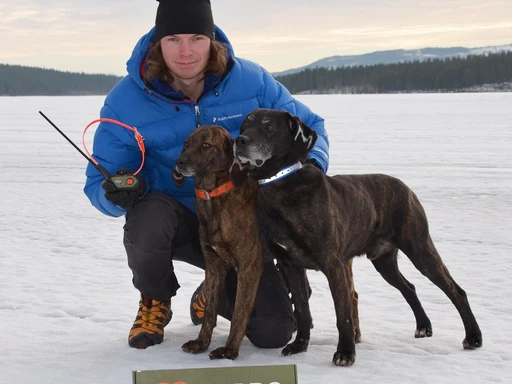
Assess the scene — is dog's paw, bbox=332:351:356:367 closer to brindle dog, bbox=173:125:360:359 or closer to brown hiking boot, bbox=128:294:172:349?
brindle dog, bbox=173:125:360:359

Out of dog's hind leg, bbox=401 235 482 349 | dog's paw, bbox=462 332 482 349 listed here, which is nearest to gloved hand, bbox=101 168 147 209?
dog's hind leg, bbox=401 235 482 349

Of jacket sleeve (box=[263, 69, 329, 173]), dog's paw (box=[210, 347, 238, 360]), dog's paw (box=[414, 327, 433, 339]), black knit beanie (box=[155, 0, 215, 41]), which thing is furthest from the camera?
jacket sleeve (box=[263, 69, 329, 173])

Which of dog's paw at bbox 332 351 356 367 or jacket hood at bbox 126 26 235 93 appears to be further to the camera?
jacket hood at bbox 126 26 235 93

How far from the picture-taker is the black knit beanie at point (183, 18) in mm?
3842

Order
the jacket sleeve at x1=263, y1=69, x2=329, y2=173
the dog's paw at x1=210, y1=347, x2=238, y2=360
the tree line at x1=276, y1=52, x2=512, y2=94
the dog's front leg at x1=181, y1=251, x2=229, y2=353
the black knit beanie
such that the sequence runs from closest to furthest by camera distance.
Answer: the dog's paw at x1=210, y1=347, x2=238, y2=360, the dog's front leg at x1=181, y1=251, x2=229, y2=353, the black knit beanie, the jacket sleeve at x1=263, y1=69, x2=329, y2=173, the tree line at x1=276, y1=52, x2=512, y2=94

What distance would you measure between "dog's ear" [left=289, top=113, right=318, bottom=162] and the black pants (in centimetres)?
94

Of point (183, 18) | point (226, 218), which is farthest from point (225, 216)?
point (183, 18)

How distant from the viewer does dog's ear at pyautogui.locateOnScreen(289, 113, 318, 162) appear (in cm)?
334

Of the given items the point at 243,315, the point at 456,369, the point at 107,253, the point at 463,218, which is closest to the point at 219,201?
the point at 243,315

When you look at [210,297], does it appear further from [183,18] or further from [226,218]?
[183,18]

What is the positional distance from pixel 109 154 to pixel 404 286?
197 centimetres

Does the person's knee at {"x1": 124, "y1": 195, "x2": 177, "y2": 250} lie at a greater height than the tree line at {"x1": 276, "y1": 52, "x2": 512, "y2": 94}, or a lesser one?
greater

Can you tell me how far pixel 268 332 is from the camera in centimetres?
375

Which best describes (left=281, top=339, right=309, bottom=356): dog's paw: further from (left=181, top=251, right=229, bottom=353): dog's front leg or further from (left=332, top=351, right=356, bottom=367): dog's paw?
(left=181, top=251, right=229, bottom=353): dog's front leg
